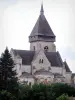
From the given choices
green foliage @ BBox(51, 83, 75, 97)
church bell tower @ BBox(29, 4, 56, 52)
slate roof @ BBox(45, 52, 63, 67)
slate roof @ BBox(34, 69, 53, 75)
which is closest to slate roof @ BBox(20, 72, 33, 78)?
slate roof @ BBox(34, 69, 53, 75)

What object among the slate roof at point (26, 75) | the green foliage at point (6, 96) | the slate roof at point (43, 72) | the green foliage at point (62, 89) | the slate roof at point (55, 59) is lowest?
the green foliage at point (6, 96)

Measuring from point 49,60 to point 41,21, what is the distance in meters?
8.30

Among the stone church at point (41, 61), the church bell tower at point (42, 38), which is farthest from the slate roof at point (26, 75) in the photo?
the church bell tower at point (42, 38)

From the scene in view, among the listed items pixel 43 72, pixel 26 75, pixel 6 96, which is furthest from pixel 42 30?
pixel 6 96

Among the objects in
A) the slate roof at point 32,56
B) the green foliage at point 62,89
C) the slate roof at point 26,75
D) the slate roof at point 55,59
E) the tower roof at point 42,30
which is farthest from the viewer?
the tower roof at point 42,30

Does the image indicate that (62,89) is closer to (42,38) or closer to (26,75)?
(26,75)

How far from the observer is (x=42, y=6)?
5039 inches

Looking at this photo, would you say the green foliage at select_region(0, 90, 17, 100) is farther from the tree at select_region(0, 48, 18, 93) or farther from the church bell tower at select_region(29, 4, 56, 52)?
the church bell tower at select_region(29, 4, 56, 52)

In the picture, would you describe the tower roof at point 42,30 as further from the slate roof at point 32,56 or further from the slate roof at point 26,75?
the slate roof at point 26,75

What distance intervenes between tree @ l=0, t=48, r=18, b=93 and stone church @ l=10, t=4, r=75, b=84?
2101cm

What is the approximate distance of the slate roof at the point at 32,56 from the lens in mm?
117750

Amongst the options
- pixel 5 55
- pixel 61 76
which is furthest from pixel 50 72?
pixel 5 55

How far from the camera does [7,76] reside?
87688mm

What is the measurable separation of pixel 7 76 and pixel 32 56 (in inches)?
1230
